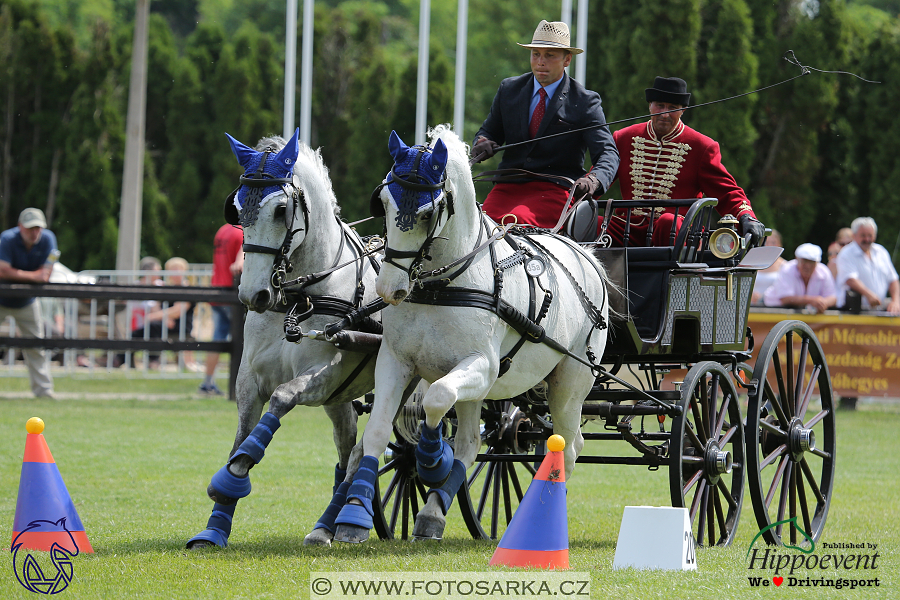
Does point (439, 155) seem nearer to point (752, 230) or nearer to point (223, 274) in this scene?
point (752, 230)

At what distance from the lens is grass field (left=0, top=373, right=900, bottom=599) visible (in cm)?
472

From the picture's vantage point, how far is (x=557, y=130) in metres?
6.68


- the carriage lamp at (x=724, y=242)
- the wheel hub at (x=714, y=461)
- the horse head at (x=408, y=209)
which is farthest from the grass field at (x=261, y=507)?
the carriage lamp at (x=724, y=242)

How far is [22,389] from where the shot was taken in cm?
1430

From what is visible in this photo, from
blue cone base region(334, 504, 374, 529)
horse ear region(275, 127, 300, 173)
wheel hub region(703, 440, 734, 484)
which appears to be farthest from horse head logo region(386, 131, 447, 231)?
wheel hub region(703, 440, 734, 484)

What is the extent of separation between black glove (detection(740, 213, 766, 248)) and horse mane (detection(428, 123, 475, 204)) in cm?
204

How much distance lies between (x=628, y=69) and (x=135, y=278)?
12.0 metres

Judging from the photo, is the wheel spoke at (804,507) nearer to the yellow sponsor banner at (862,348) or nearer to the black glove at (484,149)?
the black glove at (484,149)

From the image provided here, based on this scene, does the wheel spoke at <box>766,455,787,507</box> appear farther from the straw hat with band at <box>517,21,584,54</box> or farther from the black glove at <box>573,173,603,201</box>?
the straw hat with band at <box>517,21,584,54</box>

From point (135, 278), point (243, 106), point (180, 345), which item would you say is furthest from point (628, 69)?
point (180, 345)

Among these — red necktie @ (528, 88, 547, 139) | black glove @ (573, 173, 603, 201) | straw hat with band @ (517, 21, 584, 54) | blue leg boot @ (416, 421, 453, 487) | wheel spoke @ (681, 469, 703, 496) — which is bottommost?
wheel spoke @ (681, 469, 703, 496)

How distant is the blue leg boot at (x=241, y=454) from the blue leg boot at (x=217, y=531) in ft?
0.74

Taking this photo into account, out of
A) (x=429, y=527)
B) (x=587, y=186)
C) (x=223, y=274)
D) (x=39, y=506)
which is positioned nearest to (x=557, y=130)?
(x=587, y=186)

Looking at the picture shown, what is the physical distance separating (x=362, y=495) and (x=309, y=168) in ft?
5.04
